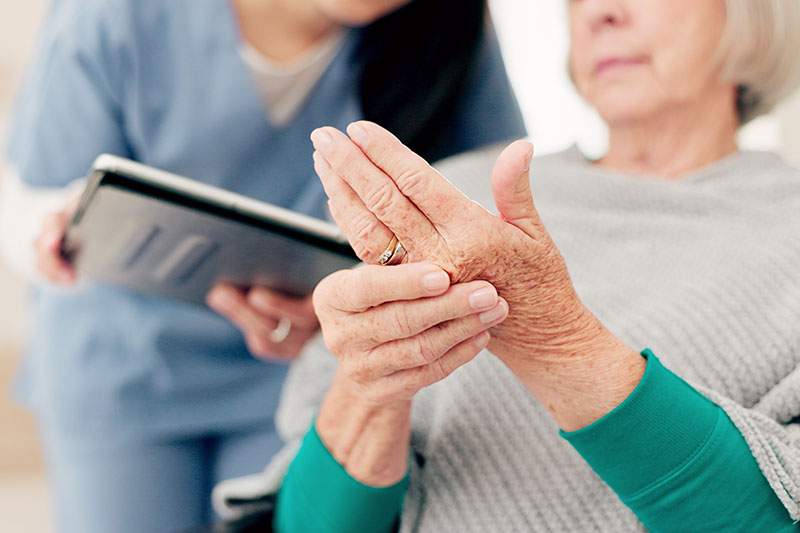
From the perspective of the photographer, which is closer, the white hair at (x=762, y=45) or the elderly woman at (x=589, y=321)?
the elderly woman at (x=589, y=321)

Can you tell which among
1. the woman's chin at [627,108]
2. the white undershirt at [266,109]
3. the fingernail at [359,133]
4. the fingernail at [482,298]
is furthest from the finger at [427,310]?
the white undershirt at [266,109]

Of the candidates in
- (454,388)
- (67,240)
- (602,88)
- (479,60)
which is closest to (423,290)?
(454,388)

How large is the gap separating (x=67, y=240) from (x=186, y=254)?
16 cm

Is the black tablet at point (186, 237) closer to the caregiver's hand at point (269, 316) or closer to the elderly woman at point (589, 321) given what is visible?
the caregiver's hand at point (269, 316)

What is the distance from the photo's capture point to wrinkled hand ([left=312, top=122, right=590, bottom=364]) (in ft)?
1.77

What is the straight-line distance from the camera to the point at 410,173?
0.54 meters

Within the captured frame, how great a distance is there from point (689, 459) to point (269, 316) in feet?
1.92

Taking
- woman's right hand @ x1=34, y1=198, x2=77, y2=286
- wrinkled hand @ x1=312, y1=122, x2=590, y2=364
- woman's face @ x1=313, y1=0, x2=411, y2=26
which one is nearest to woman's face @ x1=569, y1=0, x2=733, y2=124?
woman's face @ x1=313, y1=0, x2=411, y2=26

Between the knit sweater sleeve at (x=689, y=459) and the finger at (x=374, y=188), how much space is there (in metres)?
0.19

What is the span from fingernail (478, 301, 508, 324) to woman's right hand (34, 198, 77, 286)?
1.99 feet

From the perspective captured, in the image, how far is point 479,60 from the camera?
1238 mm

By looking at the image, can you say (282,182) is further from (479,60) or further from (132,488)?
(132,488)

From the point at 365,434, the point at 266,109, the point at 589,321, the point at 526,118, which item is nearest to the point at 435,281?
the point at 589,321

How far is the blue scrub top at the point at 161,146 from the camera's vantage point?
1104 mm
